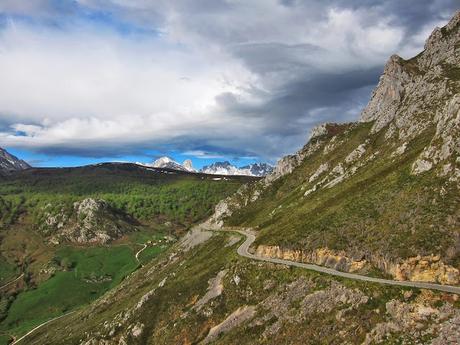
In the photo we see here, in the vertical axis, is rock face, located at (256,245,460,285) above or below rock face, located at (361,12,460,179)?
below

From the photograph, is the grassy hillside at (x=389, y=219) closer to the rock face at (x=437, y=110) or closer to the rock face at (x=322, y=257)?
the rock face at (x=322, y=257)

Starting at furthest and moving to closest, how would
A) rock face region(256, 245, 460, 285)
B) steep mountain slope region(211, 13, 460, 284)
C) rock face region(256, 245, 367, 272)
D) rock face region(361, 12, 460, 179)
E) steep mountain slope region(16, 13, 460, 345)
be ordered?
rock face region(361, 12, 460, 179) → rock face region(256, 245, 367, 272) → steep mountain slope region(211, 13, 460, 284) → rock face region(256, 245, 460, 285) → steep mountain slope region(16, 13, 460, 345)

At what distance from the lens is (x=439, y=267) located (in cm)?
6028

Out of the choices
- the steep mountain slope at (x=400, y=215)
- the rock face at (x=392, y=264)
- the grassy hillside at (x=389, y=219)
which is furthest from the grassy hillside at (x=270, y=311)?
the grassy hillside at (x=389, y=219)

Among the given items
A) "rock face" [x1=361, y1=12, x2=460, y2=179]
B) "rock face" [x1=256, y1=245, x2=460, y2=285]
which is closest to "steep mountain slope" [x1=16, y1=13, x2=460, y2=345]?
"rock face" [x1=256, y1=245, x2=460, y2=285]

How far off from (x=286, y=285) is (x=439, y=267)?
985 inches

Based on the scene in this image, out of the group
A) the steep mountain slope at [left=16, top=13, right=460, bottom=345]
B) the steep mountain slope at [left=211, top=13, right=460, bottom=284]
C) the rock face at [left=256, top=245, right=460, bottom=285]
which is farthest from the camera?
the steep mountain slope at [left=211, top=13, right=460, bottom=284]

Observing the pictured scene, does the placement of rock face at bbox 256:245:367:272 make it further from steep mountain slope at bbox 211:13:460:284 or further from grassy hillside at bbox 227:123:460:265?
grassy hillside at bbox 227:123:460:265

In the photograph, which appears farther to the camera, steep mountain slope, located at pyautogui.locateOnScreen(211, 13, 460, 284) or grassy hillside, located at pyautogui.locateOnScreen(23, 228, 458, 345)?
steep mountain slope, located at pyautogui.locateOnScreen(211, 13, 460, 284)

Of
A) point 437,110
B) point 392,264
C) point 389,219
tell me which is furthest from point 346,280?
point 437,110

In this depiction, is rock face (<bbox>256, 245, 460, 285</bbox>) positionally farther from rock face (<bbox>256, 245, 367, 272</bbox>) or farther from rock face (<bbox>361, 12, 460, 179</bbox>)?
rock face (<bbox>361, 12, 460, 179</bbox>)

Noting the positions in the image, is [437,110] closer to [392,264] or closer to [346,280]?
[392,264]

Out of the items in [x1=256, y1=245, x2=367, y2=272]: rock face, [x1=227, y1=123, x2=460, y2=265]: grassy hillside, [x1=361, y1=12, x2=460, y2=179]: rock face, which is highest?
[x1=361, y1=12, x2=460, y2=179]: rock face

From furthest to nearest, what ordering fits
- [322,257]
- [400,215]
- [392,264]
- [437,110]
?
[437,110] → [322,257] → [400,215] → [392,264]
